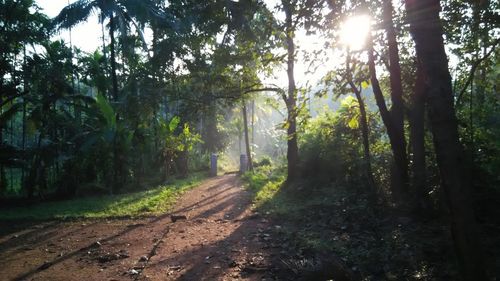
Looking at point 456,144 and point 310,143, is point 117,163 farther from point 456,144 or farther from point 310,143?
point 456,144

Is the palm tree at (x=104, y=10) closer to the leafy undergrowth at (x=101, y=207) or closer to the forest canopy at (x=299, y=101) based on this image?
the forest canopy at (x=299, y=101)

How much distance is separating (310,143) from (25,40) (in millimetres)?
13354

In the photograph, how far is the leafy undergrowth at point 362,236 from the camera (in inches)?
193

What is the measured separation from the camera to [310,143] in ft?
41.4

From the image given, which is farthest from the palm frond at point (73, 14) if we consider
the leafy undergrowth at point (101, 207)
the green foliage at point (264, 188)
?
the green foliage at point (264, 188)

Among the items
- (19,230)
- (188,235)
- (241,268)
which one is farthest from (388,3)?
(19,230)

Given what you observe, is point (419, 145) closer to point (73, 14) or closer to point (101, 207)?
point (101, 207)

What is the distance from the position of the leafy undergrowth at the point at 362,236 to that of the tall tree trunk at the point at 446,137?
3.78 feet

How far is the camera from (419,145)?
719 centimetres

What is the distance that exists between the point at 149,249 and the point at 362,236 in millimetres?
4051

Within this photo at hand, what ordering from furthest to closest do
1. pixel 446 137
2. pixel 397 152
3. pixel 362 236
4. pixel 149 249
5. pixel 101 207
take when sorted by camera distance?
pixel 101 207 < pixel 397 152 < pixel 149 249 < pixel 362 236 < pixel 446 137

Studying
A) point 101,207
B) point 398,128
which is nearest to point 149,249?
point 101,207

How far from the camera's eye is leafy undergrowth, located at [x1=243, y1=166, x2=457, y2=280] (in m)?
4.89

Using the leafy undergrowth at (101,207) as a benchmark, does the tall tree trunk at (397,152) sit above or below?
above
